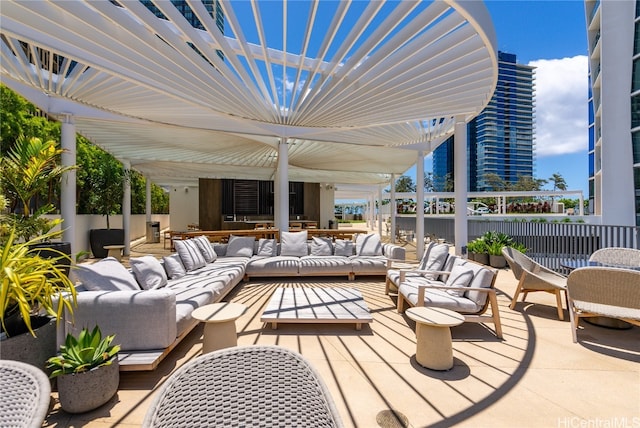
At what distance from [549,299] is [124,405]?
19.3 ft

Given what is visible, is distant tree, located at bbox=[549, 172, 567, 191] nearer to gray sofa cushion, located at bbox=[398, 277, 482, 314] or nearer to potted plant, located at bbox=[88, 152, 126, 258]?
gray sofa cushion, located at bbox=[398, 277, 482, 314]

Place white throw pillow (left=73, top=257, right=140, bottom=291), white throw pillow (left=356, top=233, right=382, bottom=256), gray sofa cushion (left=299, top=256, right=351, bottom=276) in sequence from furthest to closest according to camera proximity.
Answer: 1. white throw pillow (left=356, top=233, right=382, bottom=256)
2. gray sofa cushion (left=299, top=256, right=351, bottom=276)
3. white throw pillow (left=73, top=257, right=140, bottom=291)

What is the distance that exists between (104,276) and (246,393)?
2.55m

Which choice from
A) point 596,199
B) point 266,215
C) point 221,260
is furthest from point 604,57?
point 221,260

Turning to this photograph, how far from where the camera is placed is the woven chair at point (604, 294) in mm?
2984

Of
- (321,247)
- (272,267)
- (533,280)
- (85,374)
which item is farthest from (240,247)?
(533,280)

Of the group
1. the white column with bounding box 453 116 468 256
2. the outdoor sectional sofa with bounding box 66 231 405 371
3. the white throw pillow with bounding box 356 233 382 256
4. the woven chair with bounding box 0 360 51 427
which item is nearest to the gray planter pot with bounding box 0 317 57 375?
the outdoor sectional sofa with bounding box 66 231 405 371

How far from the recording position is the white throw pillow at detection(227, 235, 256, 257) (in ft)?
21.3

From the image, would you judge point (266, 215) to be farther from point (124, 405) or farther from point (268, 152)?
point (124, 405)

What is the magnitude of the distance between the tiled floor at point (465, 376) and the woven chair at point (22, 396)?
3.19 feet

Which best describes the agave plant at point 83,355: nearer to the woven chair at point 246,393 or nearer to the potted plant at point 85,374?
the potted plant at point 85,374

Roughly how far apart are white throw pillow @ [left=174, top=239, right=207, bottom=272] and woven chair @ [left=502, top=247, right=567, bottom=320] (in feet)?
17.1

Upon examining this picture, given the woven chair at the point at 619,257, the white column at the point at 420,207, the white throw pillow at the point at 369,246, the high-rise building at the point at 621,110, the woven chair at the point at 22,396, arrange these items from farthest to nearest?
the high-rise building at the point at 621,110 → the white column at the point at 420,207 → the white throw pillow at the point at 369,246 → the woven chair at the point at 619,257 → the woven chair at the point at 22,396

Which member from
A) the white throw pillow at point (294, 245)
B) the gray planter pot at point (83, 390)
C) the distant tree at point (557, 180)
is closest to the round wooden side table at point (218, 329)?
the gray planter pot at point (83, 390)
